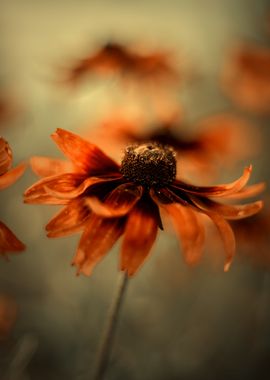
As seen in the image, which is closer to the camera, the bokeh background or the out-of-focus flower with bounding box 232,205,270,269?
the out-of-focus flower with bounding box 232,205,270,269

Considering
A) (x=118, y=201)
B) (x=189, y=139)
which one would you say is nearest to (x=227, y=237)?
(x=118, y=201)

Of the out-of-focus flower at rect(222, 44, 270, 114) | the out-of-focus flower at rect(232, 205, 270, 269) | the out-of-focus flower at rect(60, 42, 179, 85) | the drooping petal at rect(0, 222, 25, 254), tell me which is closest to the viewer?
the drooping petal at rect(0, 222, 25, 254)

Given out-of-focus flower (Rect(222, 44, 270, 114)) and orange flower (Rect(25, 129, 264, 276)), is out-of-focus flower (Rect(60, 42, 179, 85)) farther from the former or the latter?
orange flower (Rect(25, 129, 264, 276))

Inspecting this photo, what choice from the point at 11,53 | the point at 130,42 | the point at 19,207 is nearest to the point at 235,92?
the point at 130,42

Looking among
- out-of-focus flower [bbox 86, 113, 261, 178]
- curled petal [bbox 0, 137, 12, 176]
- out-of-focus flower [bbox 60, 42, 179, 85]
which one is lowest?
curled petal [bbox 0, 137, 12, 176]

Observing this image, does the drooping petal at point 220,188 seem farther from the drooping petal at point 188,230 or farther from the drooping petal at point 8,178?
the drooping petal at point 8,178

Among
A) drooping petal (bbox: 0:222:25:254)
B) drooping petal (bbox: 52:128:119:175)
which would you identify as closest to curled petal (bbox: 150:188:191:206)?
drooping petal (bbox: 52:128:119:175)

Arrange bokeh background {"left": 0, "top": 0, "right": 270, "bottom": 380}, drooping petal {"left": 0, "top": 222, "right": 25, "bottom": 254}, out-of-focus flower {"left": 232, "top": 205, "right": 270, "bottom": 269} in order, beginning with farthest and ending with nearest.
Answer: bokeh background {"left": 0, "top": 0, "right": 270, "bottom": 380} < out-of-focus flower {"left": 232, "top": 205, "right": 270, "bottom": 269} < drooping petal {"left": 0, "top": 222, "right": 25, "bottom": 254}
